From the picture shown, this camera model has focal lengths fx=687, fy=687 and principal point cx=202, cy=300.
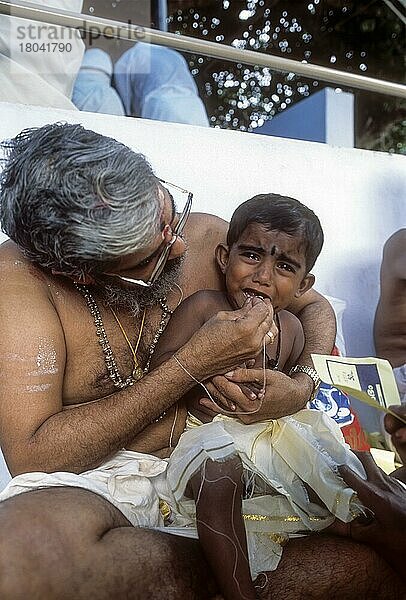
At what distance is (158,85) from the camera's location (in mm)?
1552

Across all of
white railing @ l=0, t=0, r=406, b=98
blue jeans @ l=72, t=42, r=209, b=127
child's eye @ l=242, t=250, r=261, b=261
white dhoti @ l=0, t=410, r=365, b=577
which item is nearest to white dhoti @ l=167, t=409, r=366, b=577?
white dhoti @ l=0, t=410, r=365, b=577

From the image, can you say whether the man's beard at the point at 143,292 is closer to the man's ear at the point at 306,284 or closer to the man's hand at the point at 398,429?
the man's ear at the point at 306,284

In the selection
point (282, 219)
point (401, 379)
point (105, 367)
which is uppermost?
point (282, 219)

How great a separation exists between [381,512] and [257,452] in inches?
11.3

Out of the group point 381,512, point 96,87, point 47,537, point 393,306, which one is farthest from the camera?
point 393,306

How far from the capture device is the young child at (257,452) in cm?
122

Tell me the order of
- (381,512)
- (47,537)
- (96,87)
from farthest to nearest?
(96,87)
(381,512)
(47,537)

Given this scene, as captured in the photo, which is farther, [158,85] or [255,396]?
[158,85]

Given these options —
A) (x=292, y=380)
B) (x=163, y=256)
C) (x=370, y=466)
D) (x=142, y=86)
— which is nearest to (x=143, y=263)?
(x=163, y=256)

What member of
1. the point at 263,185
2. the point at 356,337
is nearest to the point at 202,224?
the point at 263,185

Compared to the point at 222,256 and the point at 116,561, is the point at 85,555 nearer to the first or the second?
the point at 116,561

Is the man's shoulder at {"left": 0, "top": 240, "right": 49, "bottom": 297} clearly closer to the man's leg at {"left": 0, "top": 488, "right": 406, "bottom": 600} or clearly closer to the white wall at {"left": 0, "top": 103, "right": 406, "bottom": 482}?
the white wall at {"left": 0, "top": 103, "right": 406, "bottom": 482}

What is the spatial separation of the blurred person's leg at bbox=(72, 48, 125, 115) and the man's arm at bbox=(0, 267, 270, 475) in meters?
0.38

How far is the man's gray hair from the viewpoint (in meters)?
1.20
